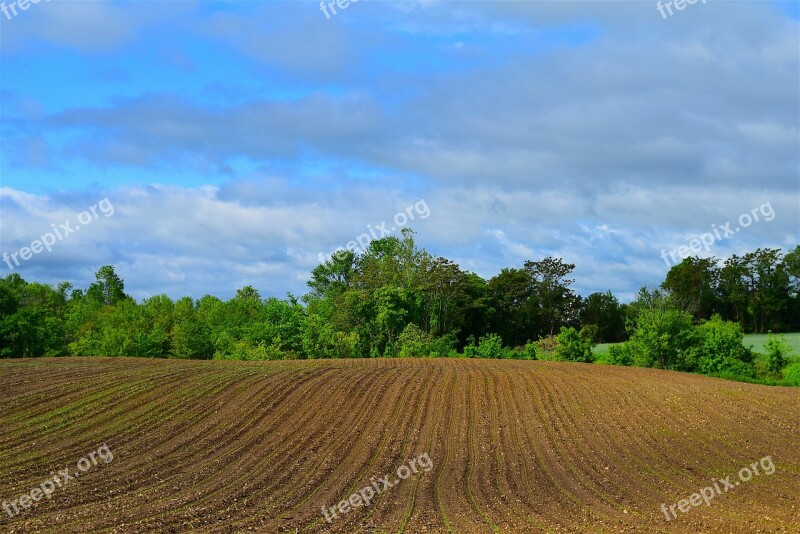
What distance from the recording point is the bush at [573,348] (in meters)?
52.8

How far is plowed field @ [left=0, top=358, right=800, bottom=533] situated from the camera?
1717cm

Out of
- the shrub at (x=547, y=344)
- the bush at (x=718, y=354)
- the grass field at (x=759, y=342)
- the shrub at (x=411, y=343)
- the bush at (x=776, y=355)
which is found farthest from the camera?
the grass field at (x=759, y=342)

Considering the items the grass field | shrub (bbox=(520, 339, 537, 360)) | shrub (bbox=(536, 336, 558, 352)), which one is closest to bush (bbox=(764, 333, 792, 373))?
shrub (bbox=(536, 336, 558, 352))

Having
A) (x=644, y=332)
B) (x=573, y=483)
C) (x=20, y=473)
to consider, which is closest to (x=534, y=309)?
(x=644, y=332)

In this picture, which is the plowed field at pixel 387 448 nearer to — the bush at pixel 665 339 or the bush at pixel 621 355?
the bush at pixel 665 339

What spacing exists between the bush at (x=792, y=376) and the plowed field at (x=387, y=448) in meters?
7.81

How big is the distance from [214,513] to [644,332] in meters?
39.8

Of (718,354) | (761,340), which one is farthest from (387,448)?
(761,340)

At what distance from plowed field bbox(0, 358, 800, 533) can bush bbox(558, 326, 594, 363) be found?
1246 cm

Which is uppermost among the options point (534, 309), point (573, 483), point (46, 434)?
point (534, 309)

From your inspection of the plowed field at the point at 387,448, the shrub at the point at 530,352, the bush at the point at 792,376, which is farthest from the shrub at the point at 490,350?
the bush at the point at 792,376

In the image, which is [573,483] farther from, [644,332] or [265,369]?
[644,332]

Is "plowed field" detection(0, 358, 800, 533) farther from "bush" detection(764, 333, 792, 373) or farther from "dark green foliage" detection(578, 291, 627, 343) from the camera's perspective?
"dark green foliage" detection(578, 291, 627, 343)

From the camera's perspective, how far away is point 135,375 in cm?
3384
